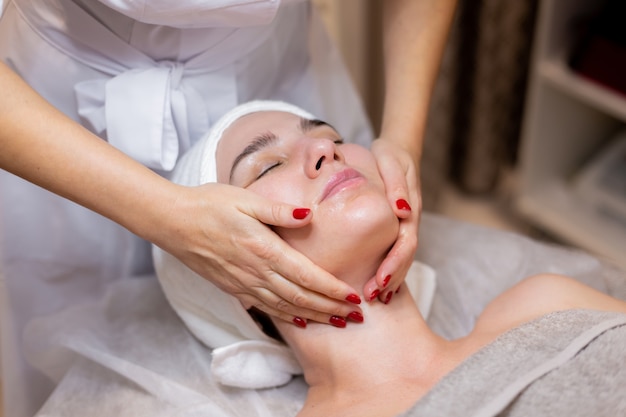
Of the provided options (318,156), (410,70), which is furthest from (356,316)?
(410,70)

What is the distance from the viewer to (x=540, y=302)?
113 centimetres

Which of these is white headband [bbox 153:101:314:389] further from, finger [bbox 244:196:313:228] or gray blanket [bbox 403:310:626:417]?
gray blanket [bbox 403:310:626:417]

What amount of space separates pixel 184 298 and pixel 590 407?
2.11ft

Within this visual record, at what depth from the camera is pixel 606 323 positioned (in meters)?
1.01

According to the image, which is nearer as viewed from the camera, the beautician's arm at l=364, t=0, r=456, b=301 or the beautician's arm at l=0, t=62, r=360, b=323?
the beautician's arm at l=0, t=62, r=360, b=323

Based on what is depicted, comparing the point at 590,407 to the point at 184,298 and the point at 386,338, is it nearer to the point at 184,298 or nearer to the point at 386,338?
the point at 386,338

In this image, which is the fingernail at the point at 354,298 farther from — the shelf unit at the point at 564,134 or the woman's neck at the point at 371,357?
the shelf unit at the point at 564,134

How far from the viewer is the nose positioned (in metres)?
1.06

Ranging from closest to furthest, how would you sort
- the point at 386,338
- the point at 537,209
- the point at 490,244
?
the point at 386,338
the point at 490,244
the point at 537,209

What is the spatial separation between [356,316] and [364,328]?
0.10 ft

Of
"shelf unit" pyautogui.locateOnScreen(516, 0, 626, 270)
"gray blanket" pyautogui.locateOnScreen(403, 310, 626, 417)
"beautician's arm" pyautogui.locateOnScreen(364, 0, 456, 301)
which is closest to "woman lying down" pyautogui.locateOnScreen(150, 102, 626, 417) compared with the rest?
"gray blanket" pyautogui.locateOnScreen(403, 310, 626, 417)

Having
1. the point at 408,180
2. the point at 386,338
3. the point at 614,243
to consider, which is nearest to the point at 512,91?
the point at 614,243

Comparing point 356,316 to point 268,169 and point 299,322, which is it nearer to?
point 299,322

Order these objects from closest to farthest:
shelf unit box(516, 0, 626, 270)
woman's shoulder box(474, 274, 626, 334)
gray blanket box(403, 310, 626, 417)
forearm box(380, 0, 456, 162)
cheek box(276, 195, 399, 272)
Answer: gray blanket box(403, 310, 626, 417), cheek box(276, 195, 399, 272), woman's shoulder box(474, 274, 626, 334), forearm box(380, 0, 456, 162), shelf unit box(516, 0, 626, 270)
